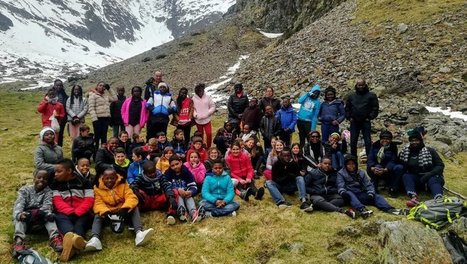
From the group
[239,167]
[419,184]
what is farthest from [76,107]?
[419,184]

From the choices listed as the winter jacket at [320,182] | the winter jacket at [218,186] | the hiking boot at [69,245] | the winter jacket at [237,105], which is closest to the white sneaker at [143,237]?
the hiking boot at [69,245]

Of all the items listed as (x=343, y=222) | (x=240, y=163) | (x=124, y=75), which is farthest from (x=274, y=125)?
(x=124, y=75)

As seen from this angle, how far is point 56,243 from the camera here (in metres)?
8.22

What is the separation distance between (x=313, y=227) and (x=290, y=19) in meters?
76.2

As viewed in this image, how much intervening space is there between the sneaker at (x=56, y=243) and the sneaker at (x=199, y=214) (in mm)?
3117

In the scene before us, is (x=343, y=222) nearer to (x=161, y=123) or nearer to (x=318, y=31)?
(x=161, y=123)

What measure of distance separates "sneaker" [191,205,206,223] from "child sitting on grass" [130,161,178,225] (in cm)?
50

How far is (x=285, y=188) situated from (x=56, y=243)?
6.37 metres

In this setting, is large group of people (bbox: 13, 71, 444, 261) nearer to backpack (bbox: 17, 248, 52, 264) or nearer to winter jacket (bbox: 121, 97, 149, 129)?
winter jacket (bbox: 121, 97, 149, 129)

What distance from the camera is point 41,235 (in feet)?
29.3

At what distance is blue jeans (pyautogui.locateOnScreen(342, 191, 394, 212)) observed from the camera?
10507mm

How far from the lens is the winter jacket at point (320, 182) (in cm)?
1130

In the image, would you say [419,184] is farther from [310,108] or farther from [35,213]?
[35,213]

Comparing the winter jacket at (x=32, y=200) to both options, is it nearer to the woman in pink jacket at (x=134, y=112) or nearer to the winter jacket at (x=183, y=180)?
the winter jacket at (x=183, y=180)
